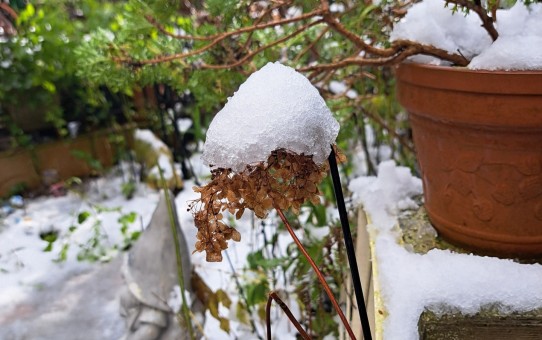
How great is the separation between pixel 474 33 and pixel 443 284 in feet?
1.46

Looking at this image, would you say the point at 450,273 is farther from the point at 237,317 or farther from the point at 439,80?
the point at 237,317

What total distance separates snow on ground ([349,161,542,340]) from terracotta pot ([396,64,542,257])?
5 cm

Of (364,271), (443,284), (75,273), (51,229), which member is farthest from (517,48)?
(51,229)

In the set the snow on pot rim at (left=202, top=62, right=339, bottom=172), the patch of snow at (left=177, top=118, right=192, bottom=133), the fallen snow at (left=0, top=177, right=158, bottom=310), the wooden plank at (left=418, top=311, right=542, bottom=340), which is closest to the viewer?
the snow on pot rim at (left=202, top=62, right=339, bottom=172)

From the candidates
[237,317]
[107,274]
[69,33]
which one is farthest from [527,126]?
[69,33]

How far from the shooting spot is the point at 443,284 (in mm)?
693

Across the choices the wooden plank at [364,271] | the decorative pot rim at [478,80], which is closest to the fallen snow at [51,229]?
the wooden plank at [364,271]

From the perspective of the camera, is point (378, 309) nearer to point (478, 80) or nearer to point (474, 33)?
point (478, 80)

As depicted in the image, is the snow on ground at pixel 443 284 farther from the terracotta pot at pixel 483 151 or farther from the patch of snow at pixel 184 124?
the patch of snow at pixel 184 124

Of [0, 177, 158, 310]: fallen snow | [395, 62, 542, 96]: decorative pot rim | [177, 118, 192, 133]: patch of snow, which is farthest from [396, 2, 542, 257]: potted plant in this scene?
[177, 118, 192, 133]: patch of snow

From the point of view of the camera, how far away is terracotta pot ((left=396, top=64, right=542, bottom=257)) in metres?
0.68

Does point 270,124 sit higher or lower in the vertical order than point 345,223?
higher

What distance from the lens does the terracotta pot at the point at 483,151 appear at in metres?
0.68

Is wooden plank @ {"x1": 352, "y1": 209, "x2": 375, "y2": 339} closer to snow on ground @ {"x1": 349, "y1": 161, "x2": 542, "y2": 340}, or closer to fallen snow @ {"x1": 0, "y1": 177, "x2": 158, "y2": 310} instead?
snow on ground @ {"x1": 349, "y1": 161, "x2": 542, "y2": 340}
